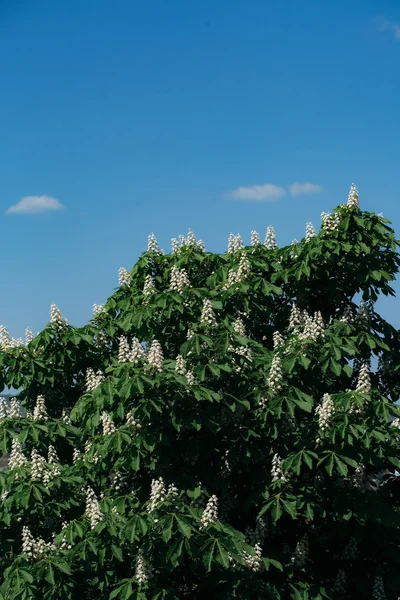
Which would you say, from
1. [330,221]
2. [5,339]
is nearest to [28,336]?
[5,339]

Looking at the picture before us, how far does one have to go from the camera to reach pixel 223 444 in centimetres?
1202

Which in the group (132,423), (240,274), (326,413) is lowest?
(326,413)

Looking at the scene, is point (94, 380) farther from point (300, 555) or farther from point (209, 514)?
point (300, 555)

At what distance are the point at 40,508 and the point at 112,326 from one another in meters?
3.49

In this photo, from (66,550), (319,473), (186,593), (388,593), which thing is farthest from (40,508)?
(388,593)

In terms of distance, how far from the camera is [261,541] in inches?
455

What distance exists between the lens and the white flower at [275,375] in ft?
37.9

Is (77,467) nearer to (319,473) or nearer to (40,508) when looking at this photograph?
(40,508)

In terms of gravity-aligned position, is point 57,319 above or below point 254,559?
above

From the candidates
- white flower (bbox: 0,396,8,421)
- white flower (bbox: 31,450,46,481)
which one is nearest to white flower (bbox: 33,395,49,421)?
white flower (bbox: 0,396,8,421)

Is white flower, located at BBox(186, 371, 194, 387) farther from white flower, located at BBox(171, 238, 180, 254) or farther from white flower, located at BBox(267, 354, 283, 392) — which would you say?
white flower, located at BBox(171, 238, 180, 254)

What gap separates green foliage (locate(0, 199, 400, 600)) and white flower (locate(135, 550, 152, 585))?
2cm

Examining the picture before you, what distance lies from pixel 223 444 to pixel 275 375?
1.33 metres

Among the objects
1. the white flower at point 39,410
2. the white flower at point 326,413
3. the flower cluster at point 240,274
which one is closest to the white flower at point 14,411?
the white flower at point 39,410
